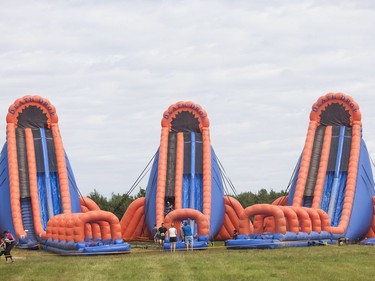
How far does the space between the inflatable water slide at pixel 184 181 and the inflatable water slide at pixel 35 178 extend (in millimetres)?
3868

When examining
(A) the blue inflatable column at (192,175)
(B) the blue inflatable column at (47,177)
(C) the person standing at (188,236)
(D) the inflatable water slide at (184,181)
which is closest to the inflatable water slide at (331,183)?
(D) the inflatable water slide at (184,181)

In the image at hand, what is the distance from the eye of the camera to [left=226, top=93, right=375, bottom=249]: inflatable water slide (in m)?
47.0

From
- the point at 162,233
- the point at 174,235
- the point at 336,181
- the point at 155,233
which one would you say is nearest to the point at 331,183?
the point at 336,181

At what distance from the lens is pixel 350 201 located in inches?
2025

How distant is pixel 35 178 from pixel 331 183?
A: 59.5ft

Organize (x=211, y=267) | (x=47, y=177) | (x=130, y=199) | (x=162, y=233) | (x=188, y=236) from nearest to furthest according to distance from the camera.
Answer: (x=211, y=267) < (x=188, y=236) < (x=162, y=233) < (x=47, y=177) < (x=130, y=199)

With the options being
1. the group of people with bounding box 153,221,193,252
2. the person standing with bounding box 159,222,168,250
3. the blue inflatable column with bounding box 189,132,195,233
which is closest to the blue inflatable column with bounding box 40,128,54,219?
the blue inflatable column with bounding box 189,132,195,233

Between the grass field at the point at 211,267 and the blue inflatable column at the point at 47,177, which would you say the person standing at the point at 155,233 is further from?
the grass field at the point at 211,267

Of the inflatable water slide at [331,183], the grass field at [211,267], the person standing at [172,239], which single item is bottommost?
the grass field at [211,267]

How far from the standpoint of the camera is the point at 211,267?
103ft

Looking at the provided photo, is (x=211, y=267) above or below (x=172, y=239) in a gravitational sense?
below

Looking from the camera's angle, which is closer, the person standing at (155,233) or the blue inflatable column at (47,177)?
the person standing at (155,233)

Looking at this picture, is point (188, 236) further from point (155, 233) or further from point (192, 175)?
point (192, 175)

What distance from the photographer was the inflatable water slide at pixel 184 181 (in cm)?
5362
